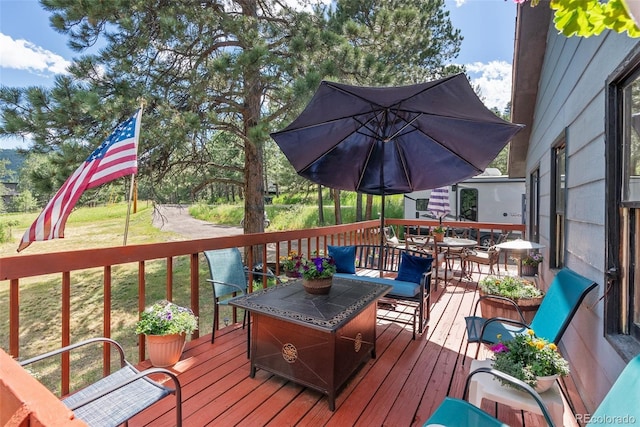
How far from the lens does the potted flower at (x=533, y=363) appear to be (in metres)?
1.68

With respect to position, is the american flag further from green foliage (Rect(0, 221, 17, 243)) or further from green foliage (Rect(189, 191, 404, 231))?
green foliage (Rect(189, 191, 404, 231))

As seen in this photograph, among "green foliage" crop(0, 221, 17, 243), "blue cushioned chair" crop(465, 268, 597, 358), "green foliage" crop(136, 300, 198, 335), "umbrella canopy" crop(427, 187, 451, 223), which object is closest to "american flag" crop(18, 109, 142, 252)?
"green foliage" crop(136, 300, 198, 335)

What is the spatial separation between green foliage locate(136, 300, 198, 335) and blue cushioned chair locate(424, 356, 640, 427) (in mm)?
2071

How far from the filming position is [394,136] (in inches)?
142

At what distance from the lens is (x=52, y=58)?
5980 millimetres

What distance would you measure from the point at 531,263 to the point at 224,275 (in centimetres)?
390

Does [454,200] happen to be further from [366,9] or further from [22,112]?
[22,112]

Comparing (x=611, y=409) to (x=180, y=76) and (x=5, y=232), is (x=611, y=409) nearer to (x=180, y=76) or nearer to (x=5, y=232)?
(x=180, y=76)

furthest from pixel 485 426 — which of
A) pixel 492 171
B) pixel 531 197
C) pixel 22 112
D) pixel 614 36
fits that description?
pixel 492 171

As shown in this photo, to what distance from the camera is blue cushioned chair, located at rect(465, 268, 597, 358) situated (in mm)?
1990

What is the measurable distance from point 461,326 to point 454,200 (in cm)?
803

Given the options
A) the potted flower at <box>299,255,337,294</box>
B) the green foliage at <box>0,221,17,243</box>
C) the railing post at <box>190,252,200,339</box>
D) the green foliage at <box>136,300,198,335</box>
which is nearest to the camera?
the green foliage at <box>136,300,198,335</box>

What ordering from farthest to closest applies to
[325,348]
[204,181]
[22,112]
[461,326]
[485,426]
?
[204,181] → [22,112] → [461,326] → [325,348] → [485,426]

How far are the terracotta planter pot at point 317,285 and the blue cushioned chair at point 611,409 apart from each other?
1.32 m
